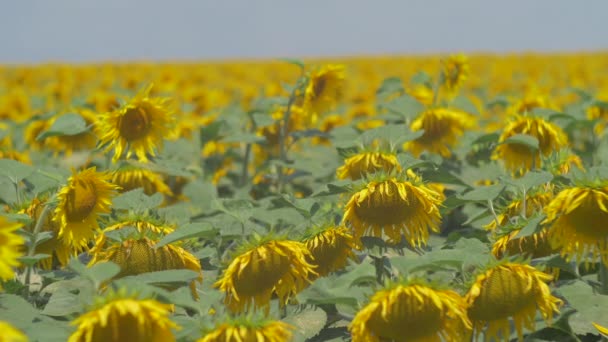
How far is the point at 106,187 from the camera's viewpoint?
2.55 m

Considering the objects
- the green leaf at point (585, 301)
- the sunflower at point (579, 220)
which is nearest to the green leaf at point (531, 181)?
the sunflower at point (579, 220)

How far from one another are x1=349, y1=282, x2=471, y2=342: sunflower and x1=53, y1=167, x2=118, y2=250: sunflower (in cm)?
103

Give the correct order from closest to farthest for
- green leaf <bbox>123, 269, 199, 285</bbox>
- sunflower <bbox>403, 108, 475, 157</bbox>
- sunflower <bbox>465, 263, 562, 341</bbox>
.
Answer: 1. green leaf <bbox>123, 269, 199, 285</bbox>
2. sunflower <bbox>465, 263, 562, 341</bbox>
3. sunflower <bbox>403, 108, 475, 157</bbox>

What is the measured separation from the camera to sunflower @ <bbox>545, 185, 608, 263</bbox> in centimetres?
207

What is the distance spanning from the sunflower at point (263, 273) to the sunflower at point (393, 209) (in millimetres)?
217

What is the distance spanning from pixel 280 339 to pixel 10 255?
592mm

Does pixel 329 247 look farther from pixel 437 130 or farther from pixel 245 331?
pixel 437 130

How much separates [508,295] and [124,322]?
0.92m

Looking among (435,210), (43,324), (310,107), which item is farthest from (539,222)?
(310,107)

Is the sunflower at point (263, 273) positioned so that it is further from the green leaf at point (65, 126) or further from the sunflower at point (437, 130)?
the sunflower at point (437, 130)

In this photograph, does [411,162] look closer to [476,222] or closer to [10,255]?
[476,222]

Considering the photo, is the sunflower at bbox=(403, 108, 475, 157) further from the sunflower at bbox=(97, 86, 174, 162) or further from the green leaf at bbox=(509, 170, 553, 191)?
the green leaf at bbox=(509, 170, 553, 191)

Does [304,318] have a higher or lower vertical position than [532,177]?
lower

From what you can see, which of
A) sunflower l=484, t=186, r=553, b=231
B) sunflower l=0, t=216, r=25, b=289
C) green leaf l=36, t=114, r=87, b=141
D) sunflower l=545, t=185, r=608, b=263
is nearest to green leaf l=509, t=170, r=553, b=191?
sunflower l=484, t=186, r=553, b=231
